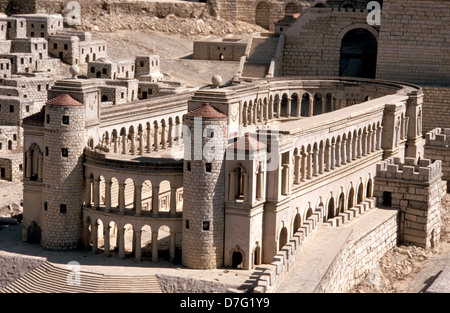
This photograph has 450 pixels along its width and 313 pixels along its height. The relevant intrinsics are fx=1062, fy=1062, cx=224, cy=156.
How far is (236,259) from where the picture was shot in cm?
4391

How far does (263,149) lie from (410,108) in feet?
65.5

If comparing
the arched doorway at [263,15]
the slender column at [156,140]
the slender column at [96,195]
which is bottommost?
the slender column at [96,195]

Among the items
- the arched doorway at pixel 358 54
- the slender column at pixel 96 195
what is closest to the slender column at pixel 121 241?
the slender column at pixel 96 195

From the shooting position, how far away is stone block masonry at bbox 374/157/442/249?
50719mm

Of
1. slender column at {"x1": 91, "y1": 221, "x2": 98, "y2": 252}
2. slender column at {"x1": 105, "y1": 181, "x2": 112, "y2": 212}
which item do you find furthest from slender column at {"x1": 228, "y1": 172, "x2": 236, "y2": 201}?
slender column at {"x1": 91, "y1": 221, "x2": 98, "y2": 252}

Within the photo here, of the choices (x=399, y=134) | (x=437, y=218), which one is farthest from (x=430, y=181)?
(x=399, y=134)

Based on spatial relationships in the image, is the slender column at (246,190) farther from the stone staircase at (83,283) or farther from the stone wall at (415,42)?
the stone wall at (415,42)

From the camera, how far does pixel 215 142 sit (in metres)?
42.6

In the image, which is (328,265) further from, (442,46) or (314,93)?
(442,46)

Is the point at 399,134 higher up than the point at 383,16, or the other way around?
the point at 383,16

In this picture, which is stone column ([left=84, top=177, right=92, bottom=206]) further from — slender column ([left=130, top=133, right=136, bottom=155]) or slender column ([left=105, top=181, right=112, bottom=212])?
slender column ([left=130, top=133, right=136, bottom=155])

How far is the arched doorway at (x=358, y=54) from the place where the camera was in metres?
80.8

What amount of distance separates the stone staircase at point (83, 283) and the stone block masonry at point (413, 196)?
15.0 metres
